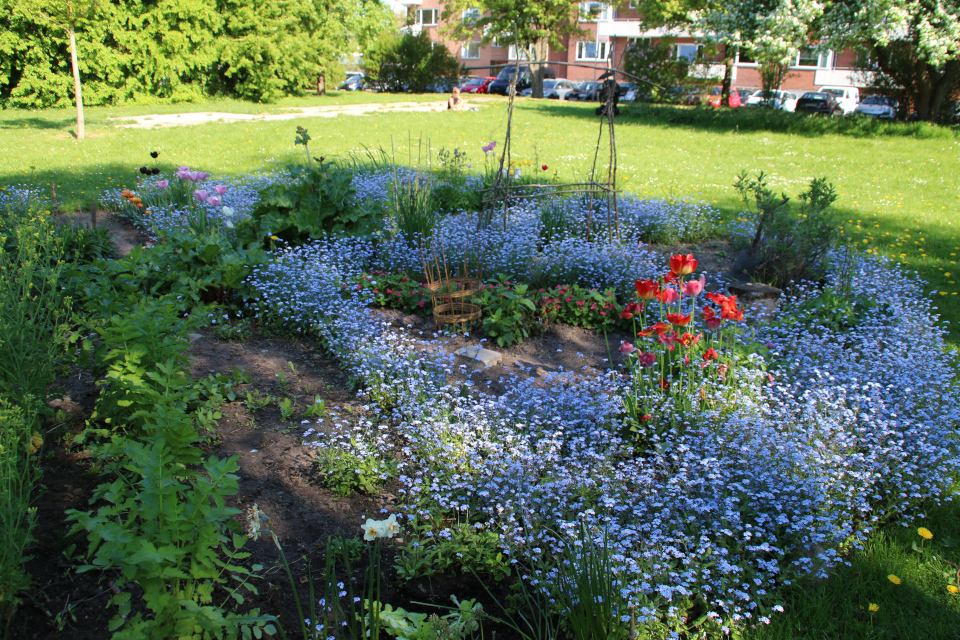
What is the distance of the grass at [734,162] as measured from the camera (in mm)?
2355

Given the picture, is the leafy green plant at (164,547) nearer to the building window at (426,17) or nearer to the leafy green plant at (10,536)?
the leafy green plant at (10,536)

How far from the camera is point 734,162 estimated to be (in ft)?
40.1

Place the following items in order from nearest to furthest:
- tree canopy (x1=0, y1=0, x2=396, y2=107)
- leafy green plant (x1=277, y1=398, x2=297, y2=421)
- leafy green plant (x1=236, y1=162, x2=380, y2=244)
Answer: leafy green plant (x1=277, y1=398, x2=297, y2=421)
leafy green plant (x1=236, y1=162, x2=380, y2=244)
tree canopy (x1=0, y1=0, x2=396, y2=107)

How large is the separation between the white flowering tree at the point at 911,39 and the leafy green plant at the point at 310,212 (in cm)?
1441

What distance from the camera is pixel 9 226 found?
5094mm

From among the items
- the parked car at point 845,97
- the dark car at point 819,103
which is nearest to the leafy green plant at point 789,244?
the dark car at point 819,103

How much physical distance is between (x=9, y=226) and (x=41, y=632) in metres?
4.32

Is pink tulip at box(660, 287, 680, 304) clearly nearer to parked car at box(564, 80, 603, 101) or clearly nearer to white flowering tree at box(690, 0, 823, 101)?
white flowering tree at box(690, 0, 823, 101)

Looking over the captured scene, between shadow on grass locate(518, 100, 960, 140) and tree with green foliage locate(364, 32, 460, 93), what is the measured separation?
57.1ft

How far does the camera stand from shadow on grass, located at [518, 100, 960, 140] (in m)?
15.4

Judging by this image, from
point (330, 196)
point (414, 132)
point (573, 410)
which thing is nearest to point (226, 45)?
point (414, 132)

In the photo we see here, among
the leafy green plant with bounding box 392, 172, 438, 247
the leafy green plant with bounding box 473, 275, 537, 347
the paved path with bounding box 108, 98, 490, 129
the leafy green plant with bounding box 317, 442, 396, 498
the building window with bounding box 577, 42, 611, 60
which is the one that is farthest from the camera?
the building window with bounding box 577, 42, 611, 60

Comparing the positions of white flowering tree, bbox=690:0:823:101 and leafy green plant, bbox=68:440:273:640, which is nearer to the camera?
leafy green plant, bbox=68:440:273:640

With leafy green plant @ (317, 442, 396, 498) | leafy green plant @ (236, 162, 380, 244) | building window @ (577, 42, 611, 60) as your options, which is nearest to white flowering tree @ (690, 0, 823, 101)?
leafy green plant @ (236, 162, 380, 244)
